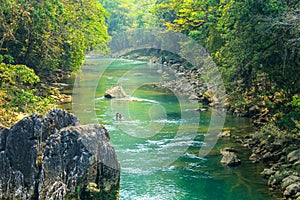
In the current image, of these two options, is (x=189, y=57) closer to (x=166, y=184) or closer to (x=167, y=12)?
(x=167, y=12)

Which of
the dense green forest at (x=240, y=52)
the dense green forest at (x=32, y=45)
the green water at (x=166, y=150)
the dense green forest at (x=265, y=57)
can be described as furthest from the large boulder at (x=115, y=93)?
the dense green forest at (x=265, y=57)

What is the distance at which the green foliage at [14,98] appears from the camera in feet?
49.7

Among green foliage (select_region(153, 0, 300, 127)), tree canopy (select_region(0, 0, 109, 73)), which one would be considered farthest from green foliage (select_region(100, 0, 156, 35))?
green foliage (select_region(153, 0, 300, 127))

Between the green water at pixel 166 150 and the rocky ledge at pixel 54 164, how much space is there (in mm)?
2258

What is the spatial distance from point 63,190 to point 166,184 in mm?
4419

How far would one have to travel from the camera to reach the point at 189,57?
39.3 meters

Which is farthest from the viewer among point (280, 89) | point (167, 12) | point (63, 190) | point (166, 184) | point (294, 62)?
point (167, 12)

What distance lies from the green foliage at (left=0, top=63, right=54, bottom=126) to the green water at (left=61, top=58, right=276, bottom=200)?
367 cm

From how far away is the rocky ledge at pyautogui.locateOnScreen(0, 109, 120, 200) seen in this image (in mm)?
11938

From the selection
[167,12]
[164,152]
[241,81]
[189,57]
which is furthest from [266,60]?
[167,12]

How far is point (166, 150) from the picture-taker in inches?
744

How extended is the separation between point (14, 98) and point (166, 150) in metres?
6.45

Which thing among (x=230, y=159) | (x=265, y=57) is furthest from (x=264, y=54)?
(x=230, y=159)

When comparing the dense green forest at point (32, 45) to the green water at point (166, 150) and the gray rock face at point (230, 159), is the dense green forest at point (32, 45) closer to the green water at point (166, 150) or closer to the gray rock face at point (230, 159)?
the green water at point (166, 150)
